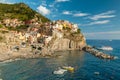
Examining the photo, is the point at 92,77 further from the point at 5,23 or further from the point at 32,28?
the point at 5,23

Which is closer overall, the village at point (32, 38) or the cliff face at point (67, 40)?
the village at point (32, 38)

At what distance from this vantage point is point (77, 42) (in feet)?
556

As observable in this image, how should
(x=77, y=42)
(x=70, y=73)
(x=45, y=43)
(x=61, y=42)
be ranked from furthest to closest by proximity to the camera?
(x=77, y=42), (x=61, y=42), (x=45, y=43), (x=70, y=73)

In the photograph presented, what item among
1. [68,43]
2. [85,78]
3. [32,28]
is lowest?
[85,78]

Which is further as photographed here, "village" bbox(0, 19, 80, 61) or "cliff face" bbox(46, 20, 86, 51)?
"cliff face" bbox(46, 20, 86, 51)

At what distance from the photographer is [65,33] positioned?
173250 mm

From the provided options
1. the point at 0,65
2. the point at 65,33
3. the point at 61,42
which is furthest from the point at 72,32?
the point at 0,65

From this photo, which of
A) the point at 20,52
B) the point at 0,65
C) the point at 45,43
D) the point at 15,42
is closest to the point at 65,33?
the point at 45,43

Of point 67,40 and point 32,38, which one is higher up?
point 32,38

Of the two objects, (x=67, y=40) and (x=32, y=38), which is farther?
(x=67, y=40)

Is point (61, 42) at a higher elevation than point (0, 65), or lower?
higher

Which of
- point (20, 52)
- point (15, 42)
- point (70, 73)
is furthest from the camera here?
point (15, 42)

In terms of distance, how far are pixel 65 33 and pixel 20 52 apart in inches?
2601

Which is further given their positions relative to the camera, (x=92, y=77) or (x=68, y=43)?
(x=68, y=43)
